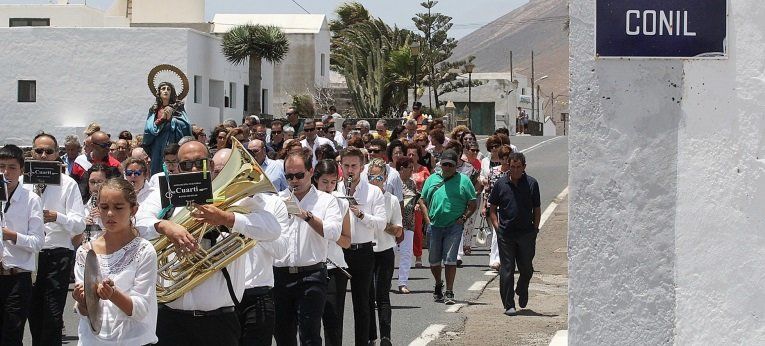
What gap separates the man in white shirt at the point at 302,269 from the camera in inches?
373

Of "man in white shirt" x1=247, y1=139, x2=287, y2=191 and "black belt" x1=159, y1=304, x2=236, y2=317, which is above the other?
"man in white shirt" x1=247, y1=139, x2=287, y2=191

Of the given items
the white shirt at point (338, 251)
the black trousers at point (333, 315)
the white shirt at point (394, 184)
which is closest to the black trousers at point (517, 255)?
the white shirt at point (394, 184)

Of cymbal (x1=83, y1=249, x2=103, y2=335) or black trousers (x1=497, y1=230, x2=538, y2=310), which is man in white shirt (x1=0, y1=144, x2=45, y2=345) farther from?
black trousers (x1=497, y1=230, x2=538, y2=310)

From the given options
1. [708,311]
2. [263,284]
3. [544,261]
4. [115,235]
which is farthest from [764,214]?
[544,261]

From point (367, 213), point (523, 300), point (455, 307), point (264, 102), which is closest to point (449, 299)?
point (455, 307)

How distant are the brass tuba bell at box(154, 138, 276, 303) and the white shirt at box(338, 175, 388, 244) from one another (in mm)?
3502

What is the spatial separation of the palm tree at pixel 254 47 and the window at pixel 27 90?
648 centimetres

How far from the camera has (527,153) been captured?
4284 centimetres

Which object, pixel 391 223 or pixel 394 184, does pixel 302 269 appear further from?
pixel 394 184

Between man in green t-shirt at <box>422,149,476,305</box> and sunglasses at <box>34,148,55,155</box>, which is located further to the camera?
man in green t-shirt at <box>422,149,476,305</box>

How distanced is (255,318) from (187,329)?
0.93 m

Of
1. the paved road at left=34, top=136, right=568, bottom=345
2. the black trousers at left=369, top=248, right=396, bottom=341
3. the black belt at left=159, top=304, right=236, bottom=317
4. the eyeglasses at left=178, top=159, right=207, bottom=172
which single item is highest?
the eyeglasses at left=178, top=159, right=207, bottom=172

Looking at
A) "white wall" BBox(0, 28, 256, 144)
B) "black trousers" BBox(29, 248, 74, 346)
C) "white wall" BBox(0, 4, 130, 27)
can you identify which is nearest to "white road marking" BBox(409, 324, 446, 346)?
"black trousers" BBox(29, 248, 74, 346)

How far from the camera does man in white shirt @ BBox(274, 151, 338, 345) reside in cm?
948
